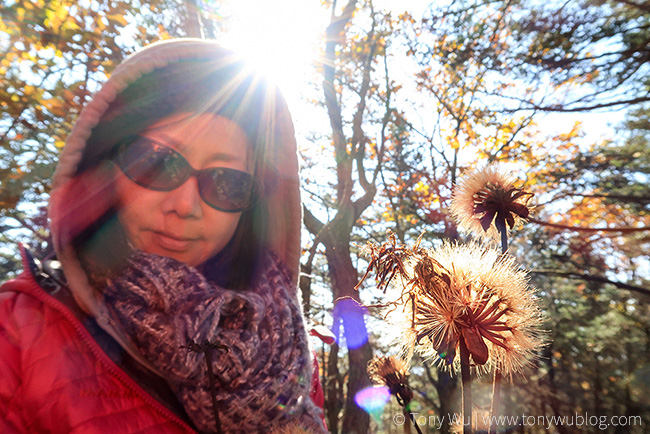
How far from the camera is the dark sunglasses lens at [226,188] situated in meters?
1.16

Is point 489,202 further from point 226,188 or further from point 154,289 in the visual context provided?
point 154,289

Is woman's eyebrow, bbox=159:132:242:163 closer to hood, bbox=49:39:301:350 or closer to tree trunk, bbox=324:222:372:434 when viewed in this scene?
hood, bbox=49:39:301:350

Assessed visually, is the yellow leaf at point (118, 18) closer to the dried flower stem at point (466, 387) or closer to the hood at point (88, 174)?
the hood at point (88, 174)

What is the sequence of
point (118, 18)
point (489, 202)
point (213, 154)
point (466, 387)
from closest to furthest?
1. point (466, 387)
2. point (489, 202)
3. point (213, 154)
4. point (118, 18)

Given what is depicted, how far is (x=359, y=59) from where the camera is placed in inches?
252

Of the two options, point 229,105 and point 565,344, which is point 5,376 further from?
point 565,344

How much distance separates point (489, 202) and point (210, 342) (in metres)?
0.80

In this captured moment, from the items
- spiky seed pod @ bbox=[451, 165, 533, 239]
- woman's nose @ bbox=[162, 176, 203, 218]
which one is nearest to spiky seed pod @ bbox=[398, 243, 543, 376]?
spiky seed pod @ bbox=[451, 165, 533, 239]

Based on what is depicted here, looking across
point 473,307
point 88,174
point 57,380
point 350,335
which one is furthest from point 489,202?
point 350,335

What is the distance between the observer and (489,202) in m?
0.83

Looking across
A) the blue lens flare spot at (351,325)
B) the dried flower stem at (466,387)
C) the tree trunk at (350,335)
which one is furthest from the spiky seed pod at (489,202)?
the tree trunk at (350,335)

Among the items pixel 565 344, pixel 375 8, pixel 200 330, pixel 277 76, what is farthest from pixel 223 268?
pixel 565 344

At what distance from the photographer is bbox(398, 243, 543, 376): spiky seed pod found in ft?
1.89

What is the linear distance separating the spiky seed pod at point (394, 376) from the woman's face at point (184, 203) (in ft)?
2.29
